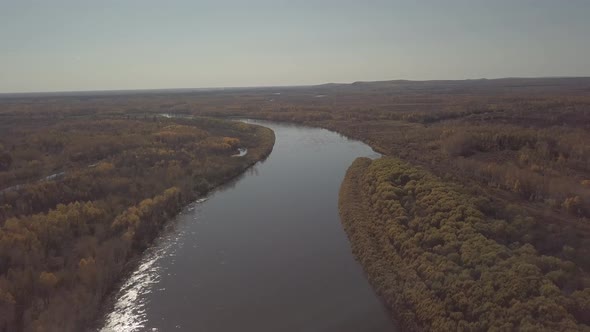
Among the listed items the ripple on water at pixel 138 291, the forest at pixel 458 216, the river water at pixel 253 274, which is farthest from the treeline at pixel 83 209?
the river water at pixel 253 274

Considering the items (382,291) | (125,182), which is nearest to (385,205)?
(382,291)

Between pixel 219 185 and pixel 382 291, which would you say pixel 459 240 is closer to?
pixel 382 291

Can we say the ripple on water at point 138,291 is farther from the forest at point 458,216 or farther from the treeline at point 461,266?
the treeline at point 461,266

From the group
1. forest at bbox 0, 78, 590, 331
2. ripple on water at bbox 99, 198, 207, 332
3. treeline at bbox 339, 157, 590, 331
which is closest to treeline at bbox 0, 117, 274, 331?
forest at bbox 0, 78, 590, 331

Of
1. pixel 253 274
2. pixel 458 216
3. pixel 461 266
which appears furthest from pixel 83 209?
pixel 458 216

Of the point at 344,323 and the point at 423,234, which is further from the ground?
the point at 423,234

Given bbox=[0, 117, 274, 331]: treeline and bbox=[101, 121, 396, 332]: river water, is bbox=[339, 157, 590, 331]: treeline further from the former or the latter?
bbox=[0, 117, 274, 331]: treeline
